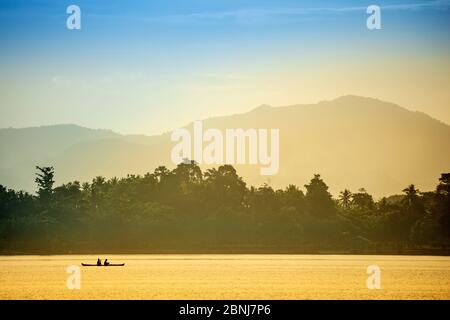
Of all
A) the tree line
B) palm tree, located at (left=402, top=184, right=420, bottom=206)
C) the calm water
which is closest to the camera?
the calm water

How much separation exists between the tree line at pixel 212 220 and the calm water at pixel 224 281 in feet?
30.7

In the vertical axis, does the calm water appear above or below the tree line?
below

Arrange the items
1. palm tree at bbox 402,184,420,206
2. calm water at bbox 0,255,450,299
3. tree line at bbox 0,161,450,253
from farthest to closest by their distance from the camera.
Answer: palm tree at bbox 402,184,420,206, tree line at bbox 0,161,450,253, calm water at bbox 0,255,450,299

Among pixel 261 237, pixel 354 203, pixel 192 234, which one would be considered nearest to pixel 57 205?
pixel 192 234

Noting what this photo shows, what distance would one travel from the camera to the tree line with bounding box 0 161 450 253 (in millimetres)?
105062

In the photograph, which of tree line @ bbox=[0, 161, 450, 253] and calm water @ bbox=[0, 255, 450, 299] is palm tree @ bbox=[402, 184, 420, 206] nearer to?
tree line @ bbox=[0, 161, 450, 253]

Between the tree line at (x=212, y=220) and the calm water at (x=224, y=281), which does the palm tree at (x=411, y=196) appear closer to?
the tree line at (x=212, y=220)

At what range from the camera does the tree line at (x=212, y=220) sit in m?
105

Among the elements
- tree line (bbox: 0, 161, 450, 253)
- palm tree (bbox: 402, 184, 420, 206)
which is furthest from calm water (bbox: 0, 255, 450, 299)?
palm tree (bbox: 402, 184, 420, 206)

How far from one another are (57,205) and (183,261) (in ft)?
68.0

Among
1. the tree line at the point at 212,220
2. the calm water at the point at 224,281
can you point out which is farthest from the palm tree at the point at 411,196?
the calm water at the point at 224,281

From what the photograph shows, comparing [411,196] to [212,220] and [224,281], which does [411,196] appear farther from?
[224,281]

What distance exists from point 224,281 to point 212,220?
137 ft

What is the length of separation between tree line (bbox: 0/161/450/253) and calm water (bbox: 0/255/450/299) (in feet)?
30.7
